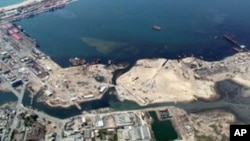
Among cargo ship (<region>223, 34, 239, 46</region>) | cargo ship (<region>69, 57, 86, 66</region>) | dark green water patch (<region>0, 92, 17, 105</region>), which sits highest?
cargo ship (<region>223, 34, 239, 46</region>)

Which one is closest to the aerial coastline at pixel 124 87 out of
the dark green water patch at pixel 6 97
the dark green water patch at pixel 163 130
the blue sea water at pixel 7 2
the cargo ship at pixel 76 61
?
the cargo ship at pixel 76 61

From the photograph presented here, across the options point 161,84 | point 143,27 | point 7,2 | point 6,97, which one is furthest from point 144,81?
point 7,2

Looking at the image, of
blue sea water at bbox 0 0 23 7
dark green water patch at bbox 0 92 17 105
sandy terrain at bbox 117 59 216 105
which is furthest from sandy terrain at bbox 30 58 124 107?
blue sea water at bbox 0 0 23 7

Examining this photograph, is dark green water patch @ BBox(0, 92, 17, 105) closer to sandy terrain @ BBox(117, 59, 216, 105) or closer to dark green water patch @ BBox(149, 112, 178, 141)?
sandy terrain @ BBox(117, 59, 216, 105)

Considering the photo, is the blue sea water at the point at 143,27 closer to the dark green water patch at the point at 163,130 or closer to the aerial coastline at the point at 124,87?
the aerial coastline at the point at 124,87

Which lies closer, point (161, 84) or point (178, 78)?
point (161, 84)

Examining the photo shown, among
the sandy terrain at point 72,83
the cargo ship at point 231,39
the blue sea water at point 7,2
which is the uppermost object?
the blue sea water at point 7,2

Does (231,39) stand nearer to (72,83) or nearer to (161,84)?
(161,84)

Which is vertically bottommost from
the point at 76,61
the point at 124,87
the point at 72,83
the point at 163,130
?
the point at 163,130
